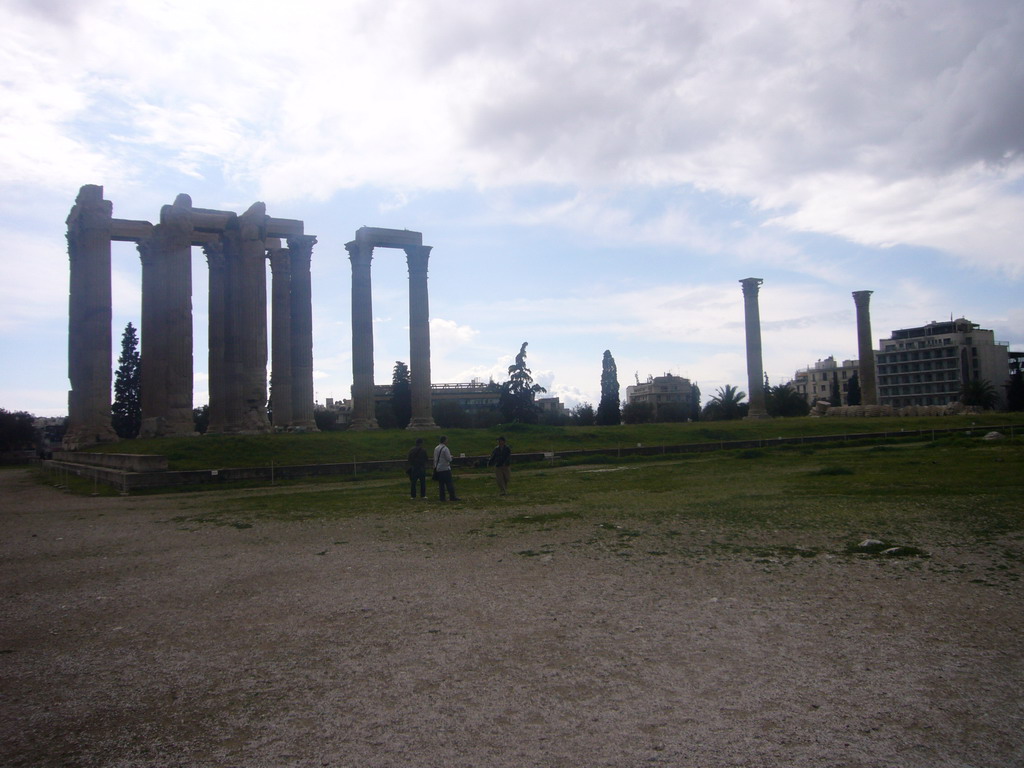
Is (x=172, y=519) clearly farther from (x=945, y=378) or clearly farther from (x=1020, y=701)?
(x=945, y=378)

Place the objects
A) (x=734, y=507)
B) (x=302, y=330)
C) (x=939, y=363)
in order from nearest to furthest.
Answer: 1. (x=734, y=507)
2. (x=302, y=330)
3. (x=939, y=363)

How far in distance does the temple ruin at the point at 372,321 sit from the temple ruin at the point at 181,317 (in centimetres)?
295

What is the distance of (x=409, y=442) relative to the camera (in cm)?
3550

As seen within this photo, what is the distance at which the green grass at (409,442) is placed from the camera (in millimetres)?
30828

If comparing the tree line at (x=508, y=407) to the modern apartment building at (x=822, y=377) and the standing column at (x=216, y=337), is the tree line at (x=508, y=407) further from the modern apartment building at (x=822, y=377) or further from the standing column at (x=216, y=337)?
the modern apartment building at (x=822, y=377)

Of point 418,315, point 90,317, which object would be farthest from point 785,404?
point 90,317

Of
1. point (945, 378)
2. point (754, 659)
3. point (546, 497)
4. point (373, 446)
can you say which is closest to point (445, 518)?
point (546, 497)

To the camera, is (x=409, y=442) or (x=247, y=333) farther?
(x=247, y=333)

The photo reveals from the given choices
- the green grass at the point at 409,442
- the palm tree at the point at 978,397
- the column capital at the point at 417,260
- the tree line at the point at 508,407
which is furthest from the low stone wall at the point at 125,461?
the palm tree at the point at 978,397

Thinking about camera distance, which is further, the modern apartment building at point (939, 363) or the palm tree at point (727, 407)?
the modern apartment building at point (939, 363)

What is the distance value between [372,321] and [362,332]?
3.57ft

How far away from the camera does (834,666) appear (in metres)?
5.55

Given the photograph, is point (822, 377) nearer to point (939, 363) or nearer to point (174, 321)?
point (939, 363)

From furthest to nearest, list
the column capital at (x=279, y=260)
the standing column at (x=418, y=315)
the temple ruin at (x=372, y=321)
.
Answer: the column capital at (x=279, y=260)
the standing column at (x=418, y=315)
the temple ruin at (x=372, y=321)
